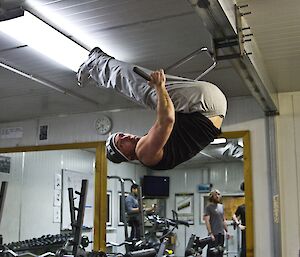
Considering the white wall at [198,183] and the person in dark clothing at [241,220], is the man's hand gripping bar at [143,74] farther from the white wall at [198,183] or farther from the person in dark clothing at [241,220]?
the white wall at [198,183]

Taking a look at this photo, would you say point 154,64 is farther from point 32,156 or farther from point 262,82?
point 32,156

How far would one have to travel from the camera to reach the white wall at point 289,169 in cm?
508

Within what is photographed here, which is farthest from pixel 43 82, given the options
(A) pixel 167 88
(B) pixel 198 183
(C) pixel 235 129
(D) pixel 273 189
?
(B) pixel 198 183

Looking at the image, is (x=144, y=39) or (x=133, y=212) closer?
(x=144, y=39)

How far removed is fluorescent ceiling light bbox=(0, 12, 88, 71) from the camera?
133 inches

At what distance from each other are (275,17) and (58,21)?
1640 mm

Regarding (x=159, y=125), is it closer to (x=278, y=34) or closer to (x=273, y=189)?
(x=278, y=34)

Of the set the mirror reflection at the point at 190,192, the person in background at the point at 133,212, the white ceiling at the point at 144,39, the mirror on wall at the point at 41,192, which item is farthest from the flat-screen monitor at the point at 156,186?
the white ceiling at the point at 144,39

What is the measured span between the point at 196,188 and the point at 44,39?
6.15 m

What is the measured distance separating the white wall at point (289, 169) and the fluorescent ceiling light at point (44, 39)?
100 inches

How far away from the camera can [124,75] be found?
7.68ft

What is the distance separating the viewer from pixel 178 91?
84.7 inches

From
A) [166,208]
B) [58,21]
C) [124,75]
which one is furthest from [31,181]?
[124,75]

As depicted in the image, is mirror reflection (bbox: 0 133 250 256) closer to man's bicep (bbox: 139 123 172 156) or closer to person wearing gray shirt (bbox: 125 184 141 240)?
person wearing gray shirt (bbox: 125 184 141 240)
